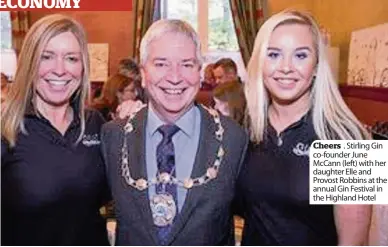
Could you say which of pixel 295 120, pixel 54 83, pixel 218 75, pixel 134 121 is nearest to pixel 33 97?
pixel 54 83

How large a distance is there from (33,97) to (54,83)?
0.13 feet

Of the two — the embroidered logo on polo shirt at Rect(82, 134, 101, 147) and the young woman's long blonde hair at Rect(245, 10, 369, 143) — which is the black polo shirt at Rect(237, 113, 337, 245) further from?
the embroidered logo on polo shirt at Rect(82, 134, 101, 147)

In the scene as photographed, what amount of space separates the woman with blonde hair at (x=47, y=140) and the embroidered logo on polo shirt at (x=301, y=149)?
1.05ft

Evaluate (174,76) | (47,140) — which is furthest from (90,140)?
(174,76)

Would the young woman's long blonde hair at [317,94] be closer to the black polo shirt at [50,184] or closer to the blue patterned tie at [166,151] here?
the blue patterned tie at [166,151]

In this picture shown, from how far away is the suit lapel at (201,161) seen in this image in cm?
75

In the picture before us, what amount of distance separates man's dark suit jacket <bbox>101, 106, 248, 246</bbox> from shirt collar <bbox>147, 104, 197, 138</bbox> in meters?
0.01

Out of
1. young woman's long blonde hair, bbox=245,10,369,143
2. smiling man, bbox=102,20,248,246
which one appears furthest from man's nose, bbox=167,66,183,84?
young woman's long blonde hair, bbox=245,10,369,143

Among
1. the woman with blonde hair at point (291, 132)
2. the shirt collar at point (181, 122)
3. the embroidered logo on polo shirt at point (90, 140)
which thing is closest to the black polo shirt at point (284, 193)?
the woman with blonde hair at point (291, 132)

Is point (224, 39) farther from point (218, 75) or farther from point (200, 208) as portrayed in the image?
point (200, 208)

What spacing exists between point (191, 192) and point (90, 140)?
179 mm

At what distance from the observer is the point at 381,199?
0.80 metres

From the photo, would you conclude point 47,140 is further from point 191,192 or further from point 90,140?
point 191,192

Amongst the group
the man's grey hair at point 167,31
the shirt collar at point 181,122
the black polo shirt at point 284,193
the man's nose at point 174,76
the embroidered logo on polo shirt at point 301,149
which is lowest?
the black polo shirt at point 284,193
